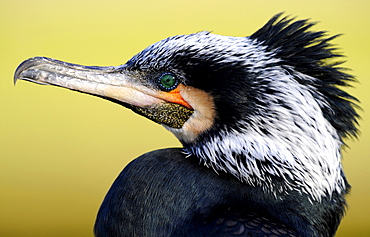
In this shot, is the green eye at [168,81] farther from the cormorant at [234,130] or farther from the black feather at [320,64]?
the black feather at [320,64]

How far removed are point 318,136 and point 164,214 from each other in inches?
14.3

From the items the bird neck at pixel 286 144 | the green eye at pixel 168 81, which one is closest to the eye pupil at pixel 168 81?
the green eye at pixel 168 81

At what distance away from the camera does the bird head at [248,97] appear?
1090mm

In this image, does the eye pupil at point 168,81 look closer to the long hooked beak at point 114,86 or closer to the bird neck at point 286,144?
the long hooked beak at point 114,86

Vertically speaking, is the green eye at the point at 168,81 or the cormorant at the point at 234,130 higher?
the green eye at the point at 168,81

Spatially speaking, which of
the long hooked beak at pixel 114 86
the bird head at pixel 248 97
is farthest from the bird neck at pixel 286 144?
the long hooked beak at pixel 114 86

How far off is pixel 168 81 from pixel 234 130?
181mm

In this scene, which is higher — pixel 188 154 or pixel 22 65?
pixel 22 65

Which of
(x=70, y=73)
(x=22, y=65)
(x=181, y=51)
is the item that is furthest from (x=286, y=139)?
(x=22, y=65)

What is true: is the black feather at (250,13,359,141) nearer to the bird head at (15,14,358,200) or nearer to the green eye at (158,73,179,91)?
the bird head at (15,14,358,200)

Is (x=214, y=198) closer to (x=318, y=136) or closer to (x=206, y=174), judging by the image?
(x=206, y=174)

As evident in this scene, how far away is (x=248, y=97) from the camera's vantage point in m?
1.09

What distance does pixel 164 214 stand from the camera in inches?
42.6

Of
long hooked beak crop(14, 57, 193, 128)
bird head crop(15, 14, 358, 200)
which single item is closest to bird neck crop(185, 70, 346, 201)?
bird head crop(15, 14, 358, 200)
